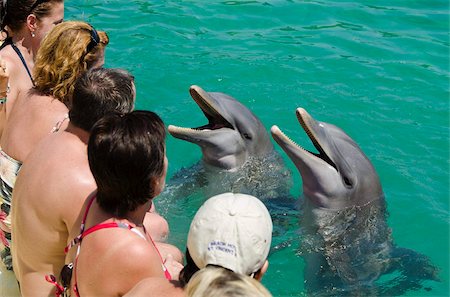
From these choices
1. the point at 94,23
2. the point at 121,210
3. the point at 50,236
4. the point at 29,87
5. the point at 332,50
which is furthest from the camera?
the point at 94,23

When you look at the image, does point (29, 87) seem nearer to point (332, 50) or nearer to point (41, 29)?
point (41, 29)

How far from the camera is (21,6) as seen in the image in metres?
5.56

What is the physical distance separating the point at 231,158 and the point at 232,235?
145 inches

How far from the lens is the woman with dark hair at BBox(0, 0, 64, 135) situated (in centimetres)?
546

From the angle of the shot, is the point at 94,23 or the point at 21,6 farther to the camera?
the point at 94,23

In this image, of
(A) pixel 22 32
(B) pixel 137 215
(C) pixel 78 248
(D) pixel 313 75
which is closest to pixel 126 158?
(B) pixel 137 215

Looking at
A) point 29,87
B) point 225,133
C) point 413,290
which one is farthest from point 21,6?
point 413,290

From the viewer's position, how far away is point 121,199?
354 cm

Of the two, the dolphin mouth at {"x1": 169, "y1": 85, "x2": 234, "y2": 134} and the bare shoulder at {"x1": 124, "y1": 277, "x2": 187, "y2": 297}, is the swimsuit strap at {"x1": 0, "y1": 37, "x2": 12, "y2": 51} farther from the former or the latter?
the bare shoulder at {"x1": 124, "y1": 277, "x2": 187, "y2": 297}

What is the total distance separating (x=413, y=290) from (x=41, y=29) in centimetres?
406

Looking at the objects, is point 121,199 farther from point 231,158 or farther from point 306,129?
point 231,158

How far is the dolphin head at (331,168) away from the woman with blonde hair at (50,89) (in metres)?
1.74

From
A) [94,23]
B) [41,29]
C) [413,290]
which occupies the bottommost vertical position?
[413,290]

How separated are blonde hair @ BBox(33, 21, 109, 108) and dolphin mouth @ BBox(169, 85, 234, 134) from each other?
1.48m
